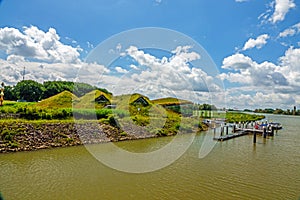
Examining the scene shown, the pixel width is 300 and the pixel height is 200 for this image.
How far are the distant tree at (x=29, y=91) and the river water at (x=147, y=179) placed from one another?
110 ft

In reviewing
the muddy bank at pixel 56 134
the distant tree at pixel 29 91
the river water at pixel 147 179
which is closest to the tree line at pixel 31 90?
the distant tree at pixel 29 91

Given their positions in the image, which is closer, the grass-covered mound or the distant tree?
the grass-covered mound

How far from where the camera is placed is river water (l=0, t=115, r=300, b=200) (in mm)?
6820

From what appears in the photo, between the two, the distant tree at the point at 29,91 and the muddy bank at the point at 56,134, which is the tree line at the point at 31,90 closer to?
the distant tree at the point at 29,91

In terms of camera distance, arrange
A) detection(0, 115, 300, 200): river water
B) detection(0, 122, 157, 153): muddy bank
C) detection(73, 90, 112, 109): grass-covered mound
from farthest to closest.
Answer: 1. detection(73, 90, 112, 109): grass-covered mound
2. detection(0, 122, 157, 153): muddy bank
3. detection(0, 115, 300, 200): river water

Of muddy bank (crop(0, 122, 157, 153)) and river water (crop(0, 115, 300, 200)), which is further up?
muddy bank (crop(0, 122, 157, 153))

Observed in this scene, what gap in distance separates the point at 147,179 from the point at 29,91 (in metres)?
39.5

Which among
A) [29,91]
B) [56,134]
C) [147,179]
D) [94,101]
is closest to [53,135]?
[56,134]

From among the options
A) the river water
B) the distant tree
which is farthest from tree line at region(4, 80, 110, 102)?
the river water

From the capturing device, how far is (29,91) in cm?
4131

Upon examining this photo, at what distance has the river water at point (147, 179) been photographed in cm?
682

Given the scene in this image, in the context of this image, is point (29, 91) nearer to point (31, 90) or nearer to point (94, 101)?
point (31, 90)

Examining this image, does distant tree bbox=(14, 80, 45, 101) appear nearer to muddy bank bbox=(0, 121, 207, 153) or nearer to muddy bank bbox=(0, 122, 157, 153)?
muddy bank bbox=(0, 121, 207, 153)

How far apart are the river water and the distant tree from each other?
3357 centimetres
